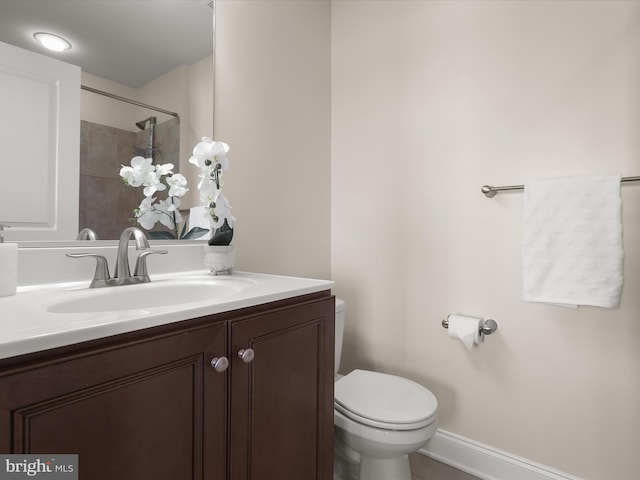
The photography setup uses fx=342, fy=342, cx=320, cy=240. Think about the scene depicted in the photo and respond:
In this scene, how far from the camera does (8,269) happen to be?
811mm

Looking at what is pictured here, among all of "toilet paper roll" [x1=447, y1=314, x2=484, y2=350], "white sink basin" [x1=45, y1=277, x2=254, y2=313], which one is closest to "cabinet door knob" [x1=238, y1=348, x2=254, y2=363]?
"white sink basin" [x1=45, y1=277, x2=254, y2=313]

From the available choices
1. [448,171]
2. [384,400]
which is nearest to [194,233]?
[384,400]

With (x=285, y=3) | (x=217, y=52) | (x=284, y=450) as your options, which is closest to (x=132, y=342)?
(x=284, y=450)

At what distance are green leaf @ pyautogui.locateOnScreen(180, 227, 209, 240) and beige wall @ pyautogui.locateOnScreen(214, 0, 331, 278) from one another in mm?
167

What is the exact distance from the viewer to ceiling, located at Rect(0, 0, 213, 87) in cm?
99

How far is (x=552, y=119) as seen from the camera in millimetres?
1309

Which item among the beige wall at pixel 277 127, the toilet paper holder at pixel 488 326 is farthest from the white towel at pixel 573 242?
Result: the beige wall at pixel 277 127

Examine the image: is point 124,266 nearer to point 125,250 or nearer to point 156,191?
point 125,250

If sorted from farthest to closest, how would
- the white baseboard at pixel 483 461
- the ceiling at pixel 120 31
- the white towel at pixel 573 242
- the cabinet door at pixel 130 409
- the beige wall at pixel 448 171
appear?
the white baseboard at pixel 483 461 < the beige wall at pixel 448 171 < the white towel at pixel 573 242 < the ceiling at pixel 120 31 < the cabinet door at pixel 130 409

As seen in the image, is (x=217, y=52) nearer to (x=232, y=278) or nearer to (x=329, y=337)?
(x=232, y=278)

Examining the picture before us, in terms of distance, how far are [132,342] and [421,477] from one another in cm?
143

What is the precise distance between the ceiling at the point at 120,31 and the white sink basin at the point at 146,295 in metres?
0.72

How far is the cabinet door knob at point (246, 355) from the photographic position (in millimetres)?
761

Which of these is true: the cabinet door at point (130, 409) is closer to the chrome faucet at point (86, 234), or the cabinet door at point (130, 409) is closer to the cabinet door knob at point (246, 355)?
the cabinet door knob at point (246, 355)
